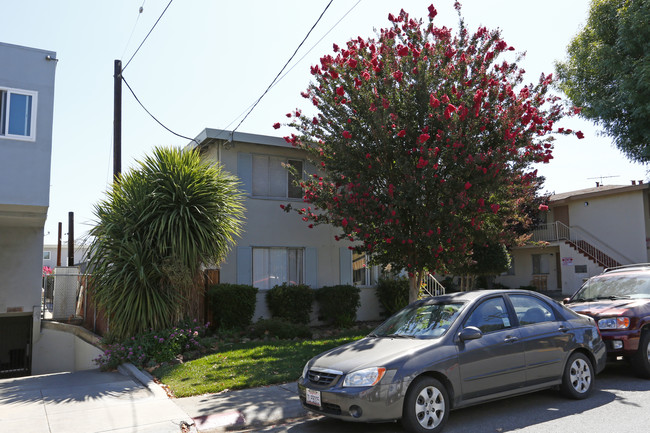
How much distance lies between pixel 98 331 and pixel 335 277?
6690 mm

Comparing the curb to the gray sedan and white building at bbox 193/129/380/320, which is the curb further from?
white building at bbox 193/129/380/320

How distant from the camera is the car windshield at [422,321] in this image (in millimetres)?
5958

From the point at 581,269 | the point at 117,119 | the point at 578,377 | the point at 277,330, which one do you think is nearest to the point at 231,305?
the point at 277,330

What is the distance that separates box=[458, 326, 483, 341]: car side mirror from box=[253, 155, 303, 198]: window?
9521mm

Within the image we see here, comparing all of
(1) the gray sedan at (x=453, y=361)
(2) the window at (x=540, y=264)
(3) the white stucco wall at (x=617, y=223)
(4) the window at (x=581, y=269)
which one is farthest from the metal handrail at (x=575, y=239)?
(1) the gray sedan at (x=453, y=361)

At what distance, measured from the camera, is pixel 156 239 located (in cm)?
1065

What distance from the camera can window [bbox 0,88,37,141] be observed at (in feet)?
35.4

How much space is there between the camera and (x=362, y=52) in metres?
11.1

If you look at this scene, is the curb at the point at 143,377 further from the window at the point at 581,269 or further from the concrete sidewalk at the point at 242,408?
the window at the point at 581,269

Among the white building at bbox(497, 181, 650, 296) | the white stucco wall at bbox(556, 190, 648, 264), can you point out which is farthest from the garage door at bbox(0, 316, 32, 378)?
the white stucco wall at bbox(556, 190, 648, 264)

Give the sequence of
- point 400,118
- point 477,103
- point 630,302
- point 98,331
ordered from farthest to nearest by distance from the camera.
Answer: point 98,331, point 400,118, point 477,103, point 630,302

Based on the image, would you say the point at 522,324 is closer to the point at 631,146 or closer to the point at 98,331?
the point at 98,331

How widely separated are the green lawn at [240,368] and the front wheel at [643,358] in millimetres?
5069

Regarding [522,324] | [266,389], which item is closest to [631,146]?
[522,324]
